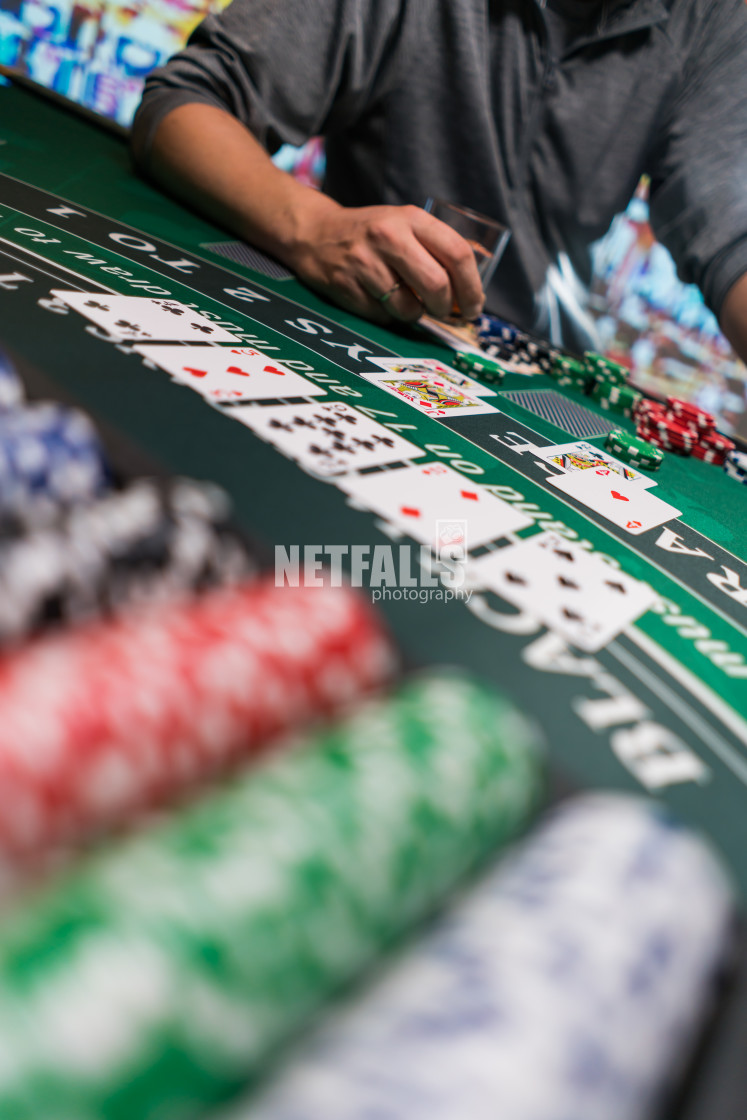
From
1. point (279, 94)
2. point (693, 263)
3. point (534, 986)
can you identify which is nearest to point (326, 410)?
point (534, 986)

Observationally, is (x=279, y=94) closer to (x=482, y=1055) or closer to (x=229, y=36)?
(x=229, y=36)

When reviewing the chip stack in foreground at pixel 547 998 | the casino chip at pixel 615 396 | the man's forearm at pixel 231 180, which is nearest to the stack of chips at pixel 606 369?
the casino chip at pixel 615 396

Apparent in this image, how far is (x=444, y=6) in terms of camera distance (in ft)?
9.28

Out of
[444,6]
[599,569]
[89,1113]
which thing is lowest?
[89,1113]

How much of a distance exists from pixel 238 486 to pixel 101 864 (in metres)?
0.61

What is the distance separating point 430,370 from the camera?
187 centimetres

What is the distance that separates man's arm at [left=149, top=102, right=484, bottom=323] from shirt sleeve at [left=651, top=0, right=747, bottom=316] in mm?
1627

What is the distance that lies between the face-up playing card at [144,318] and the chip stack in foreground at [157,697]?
0.79 metres

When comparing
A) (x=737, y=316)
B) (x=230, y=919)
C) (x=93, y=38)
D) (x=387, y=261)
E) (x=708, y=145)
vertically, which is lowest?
(x=230, y=919)

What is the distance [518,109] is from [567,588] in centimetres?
281

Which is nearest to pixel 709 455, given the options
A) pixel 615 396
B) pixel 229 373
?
pixel 615 396

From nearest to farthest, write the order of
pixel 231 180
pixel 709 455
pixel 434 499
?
pixel 434 499
pixel 709 455
pixel 231 180

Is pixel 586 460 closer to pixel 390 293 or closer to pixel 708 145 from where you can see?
pixel 390 293

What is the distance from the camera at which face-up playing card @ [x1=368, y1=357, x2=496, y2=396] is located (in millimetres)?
1781
